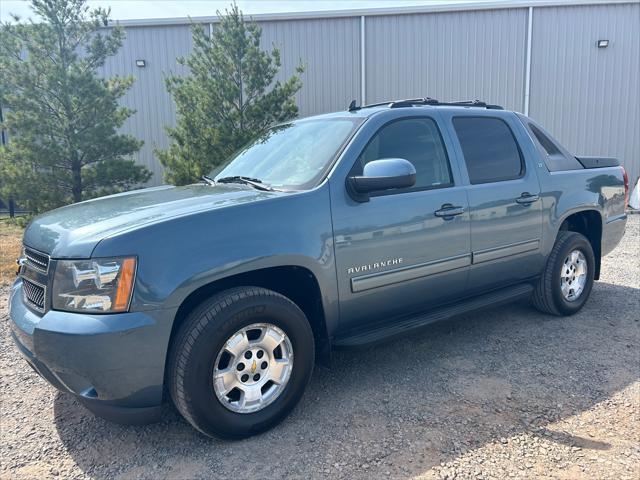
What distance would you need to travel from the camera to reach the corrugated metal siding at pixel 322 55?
13.5 metres

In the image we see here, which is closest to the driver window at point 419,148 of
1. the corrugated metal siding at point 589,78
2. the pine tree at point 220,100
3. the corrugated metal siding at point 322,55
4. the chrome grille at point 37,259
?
the chrome grille at point 37,259

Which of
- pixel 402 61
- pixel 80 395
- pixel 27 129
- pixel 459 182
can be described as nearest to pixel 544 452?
pixel 459 182

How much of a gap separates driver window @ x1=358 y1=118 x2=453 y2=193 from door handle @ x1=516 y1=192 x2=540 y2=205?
0.77 m

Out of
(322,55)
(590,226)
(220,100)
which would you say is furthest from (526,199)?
(322,55)

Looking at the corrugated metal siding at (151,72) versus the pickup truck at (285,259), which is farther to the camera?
the corrugated metal siding at (151,72)

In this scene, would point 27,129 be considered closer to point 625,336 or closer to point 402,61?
point 625,336

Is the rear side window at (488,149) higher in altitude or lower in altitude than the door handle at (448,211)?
higher

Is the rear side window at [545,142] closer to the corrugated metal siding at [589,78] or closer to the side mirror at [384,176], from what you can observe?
the side mirror at [384,176]

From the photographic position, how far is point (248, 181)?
11.2 ft

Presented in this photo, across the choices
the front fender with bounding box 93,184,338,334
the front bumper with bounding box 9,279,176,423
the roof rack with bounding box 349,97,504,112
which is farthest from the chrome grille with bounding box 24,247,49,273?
the roof rack with bounding box 349,97,504,112

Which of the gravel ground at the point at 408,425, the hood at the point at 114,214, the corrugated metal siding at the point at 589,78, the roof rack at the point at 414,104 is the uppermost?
the corrugated metal siding at the point at 589,78

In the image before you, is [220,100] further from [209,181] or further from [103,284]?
[103,284]

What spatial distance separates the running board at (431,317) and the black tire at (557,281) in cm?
25

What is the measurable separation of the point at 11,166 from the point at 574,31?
14.3 metres
